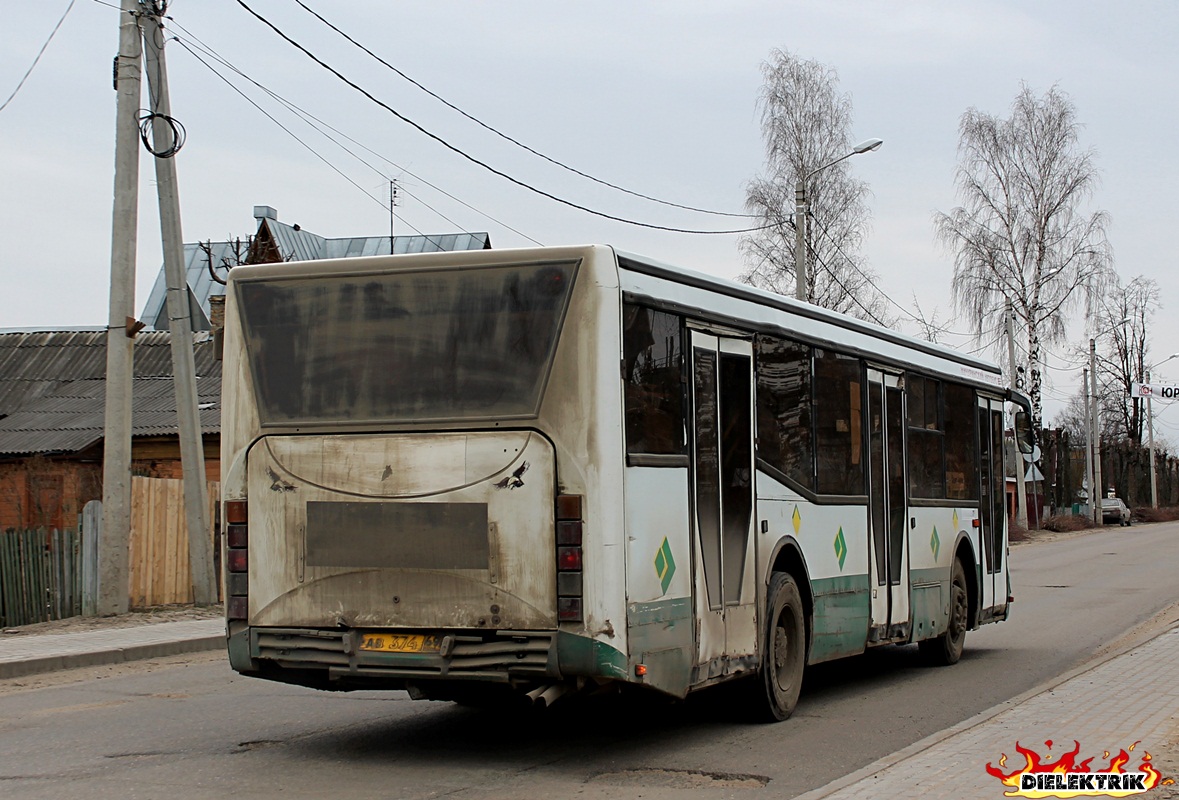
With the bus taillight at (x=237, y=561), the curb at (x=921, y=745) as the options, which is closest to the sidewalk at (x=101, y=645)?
the bus taillight at (x=237, y=561)

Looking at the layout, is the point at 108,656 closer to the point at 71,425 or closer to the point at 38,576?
the point at 38,576

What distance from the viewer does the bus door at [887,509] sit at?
11695mm

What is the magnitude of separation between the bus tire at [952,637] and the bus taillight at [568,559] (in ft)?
23.2

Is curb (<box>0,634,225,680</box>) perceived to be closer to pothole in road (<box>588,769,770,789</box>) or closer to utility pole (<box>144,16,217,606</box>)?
utility pole (<box>144,16,217,606</box>)

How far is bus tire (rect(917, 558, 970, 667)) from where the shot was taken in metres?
13.9

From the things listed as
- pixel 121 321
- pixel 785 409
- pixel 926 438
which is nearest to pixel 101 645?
pixel 121 321

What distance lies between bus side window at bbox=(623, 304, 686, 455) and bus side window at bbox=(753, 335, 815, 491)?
4.02ft

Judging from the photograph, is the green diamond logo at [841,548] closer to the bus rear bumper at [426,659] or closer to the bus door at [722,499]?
the bus door at [722,499]

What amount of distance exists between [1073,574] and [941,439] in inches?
662

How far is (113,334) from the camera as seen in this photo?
1777cm

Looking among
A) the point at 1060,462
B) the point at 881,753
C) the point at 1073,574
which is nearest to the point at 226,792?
the point at 881,753

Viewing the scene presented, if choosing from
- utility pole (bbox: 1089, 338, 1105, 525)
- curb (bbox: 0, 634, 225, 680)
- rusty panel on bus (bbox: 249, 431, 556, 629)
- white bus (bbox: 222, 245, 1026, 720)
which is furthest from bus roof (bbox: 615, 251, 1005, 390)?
utility pole (bbox: 1089, 338, 1105, 525)

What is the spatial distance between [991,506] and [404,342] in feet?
29.5

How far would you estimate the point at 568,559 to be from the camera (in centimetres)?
761
